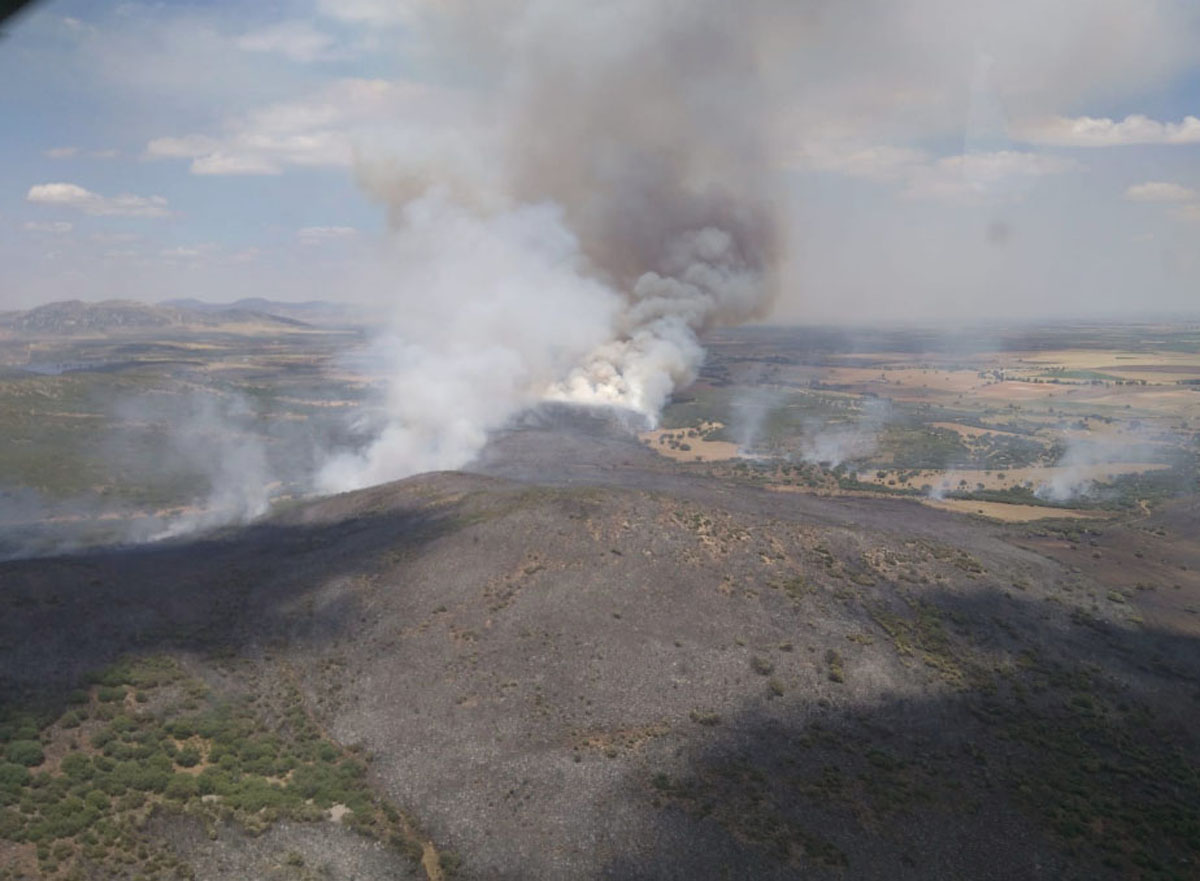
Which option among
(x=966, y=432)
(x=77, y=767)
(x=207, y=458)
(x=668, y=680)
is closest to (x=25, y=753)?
(x=77, y=767)

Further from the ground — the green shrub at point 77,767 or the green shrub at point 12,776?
the green shrub at point 12,776

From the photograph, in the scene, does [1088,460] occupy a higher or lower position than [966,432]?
lower

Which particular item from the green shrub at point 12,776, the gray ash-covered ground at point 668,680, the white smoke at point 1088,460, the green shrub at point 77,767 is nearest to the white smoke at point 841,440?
the white smoke at point 1088,460

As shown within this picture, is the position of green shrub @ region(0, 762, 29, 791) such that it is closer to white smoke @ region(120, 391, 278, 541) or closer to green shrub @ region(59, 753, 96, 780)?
green shrub @ region(59, 753, 96, 780)

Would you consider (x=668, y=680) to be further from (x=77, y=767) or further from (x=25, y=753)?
(x=25, y=753)

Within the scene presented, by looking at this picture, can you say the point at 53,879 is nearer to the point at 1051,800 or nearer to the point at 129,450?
the point at 1051,800

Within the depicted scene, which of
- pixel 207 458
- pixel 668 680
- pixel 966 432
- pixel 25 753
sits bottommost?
pixel 207 458

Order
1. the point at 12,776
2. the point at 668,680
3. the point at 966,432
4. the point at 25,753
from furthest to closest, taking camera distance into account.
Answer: the point at 966,432 < the point at 668,680 < the point at 25,753 < the point at 12,776

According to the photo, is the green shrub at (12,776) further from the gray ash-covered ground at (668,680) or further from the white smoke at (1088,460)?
the white smoke at (1088,460)

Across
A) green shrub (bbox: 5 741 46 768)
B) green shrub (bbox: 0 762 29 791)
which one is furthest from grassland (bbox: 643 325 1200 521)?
green shrub (bbox: 0 762 29 791)
